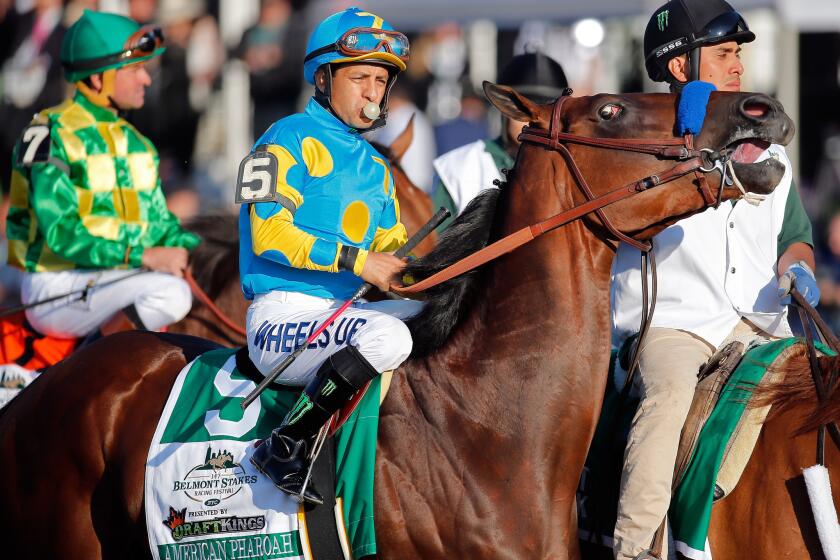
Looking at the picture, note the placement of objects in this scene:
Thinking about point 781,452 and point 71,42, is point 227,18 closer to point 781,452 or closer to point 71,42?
point 71,42

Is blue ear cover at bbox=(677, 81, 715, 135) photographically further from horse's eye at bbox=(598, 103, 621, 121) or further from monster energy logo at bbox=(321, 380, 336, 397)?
monster energy logo at bbox=(321, 380, 336, 397)

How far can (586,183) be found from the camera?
4.13 metres

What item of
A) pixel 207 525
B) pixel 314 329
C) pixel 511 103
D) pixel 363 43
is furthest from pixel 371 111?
pixel 207 525

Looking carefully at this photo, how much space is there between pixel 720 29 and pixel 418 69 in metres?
7.36

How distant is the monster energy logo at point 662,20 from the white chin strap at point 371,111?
4.29 ft

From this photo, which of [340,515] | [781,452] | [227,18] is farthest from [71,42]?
[227,18]

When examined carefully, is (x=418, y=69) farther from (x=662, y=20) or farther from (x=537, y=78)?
(x=662, y=20)

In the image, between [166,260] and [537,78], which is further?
[537,78]

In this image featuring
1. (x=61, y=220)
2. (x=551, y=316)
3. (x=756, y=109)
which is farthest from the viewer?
(x=61, y=220)

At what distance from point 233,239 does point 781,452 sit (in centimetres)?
412

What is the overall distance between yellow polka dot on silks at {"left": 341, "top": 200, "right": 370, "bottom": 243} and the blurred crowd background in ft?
18.0

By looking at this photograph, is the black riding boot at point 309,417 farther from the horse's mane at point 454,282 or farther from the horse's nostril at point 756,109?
the horse's nostril at point 756,109

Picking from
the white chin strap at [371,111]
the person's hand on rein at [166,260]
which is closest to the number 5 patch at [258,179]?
the white chin strap at [371,111]

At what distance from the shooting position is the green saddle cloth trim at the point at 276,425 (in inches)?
163
